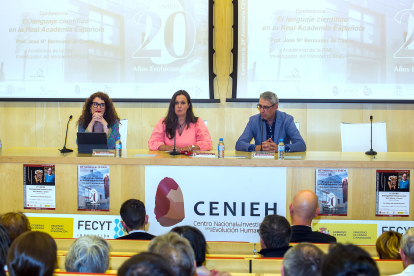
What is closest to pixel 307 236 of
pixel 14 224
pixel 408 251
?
pixel 408 251

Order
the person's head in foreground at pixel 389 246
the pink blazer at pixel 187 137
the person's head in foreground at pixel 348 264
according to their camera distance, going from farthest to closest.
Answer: the pink blazer at pixel 187 137, the person's head in foreground at pixel 389 246, the person's head in foreground at pixel 348 264

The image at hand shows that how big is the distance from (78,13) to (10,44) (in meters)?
0.96

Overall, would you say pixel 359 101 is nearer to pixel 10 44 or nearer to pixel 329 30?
pixel 329 30

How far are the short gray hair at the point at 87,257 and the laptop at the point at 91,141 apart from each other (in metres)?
1.89

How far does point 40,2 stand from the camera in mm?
4922

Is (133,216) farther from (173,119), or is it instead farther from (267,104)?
(267,104)

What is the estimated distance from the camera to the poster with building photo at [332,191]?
2891 mm

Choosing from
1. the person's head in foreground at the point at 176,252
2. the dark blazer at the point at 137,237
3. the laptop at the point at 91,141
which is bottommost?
the dark blazer at the point at 137,237

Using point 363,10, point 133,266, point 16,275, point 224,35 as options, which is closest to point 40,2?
point 224,35

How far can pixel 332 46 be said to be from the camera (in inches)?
185

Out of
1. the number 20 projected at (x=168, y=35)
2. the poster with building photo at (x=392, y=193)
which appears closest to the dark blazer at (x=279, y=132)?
the poster with building photo at (x=392, y=193)

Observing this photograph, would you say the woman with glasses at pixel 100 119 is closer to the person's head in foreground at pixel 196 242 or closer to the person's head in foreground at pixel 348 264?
the person's head in foreground at pixel 196 242

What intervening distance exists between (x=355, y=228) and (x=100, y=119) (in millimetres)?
2407

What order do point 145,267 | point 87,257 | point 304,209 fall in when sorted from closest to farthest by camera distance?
point 145,267 < point 87,257 < point 304,209
